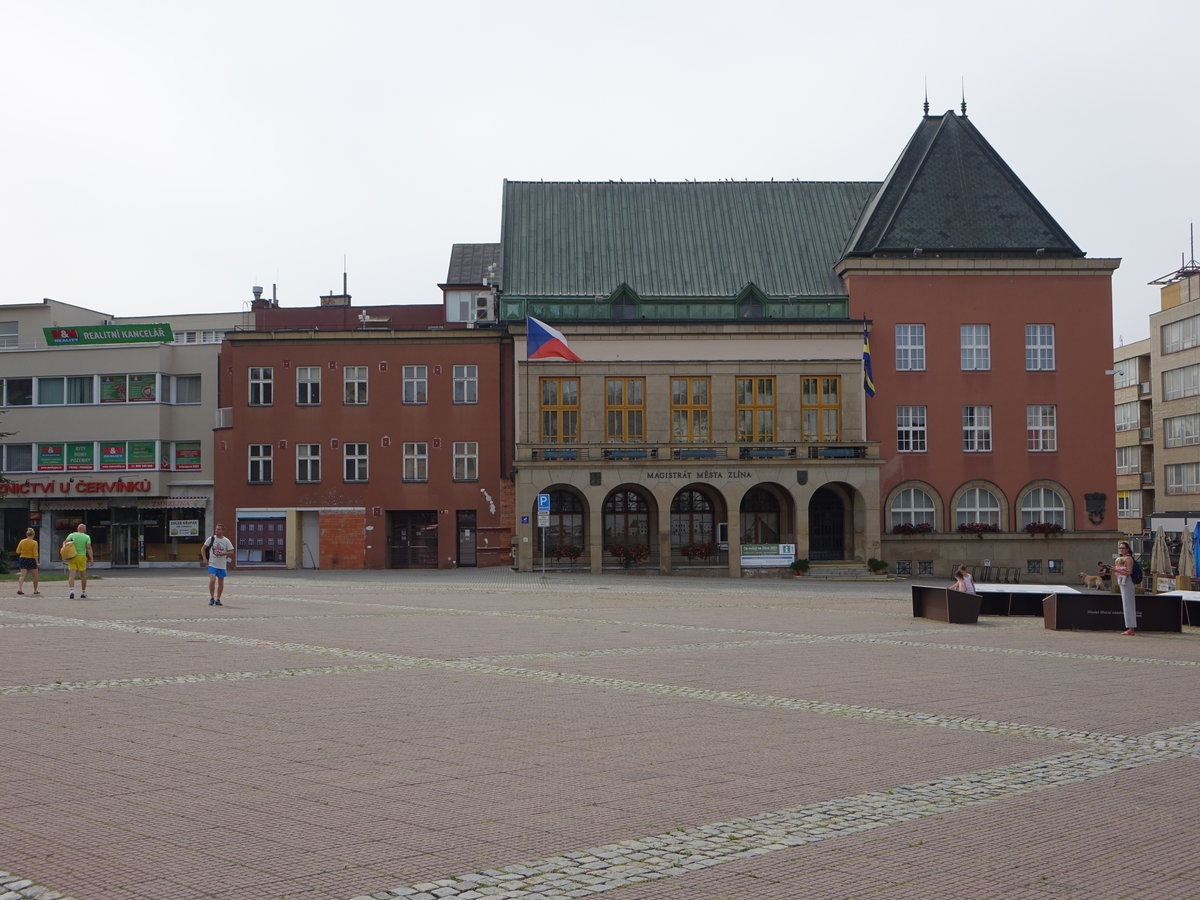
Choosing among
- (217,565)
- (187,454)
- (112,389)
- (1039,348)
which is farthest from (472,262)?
(217,565)

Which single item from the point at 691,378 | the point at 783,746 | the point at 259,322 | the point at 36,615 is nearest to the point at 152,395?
the point at 259,322

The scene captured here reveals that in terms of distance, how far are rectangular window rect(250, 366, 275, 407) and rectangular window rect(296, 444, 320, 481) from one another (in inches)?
98.3

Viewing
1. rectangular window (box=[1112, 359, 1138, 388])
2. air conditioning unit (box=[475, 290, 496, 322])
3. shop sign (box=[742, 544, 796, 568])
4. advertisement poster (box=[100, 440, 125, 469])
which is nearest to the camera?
shop sign (box=[742, 544, 796, 568])

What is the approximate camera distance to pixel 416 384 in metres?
54.1

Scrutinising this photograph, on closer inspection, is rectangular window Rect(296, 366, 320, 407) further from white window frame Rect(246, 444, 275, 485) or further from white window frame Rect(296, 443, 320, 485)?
white window frame Rect(246, 444, 275, 485)

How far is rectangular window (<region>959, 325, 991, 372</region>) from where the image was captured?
54469mm

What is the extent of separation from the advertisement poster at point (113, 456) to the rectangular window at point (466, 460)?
14805 mm

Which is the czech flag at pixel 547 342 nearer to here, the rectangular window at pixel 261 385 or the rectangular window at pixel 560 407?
the rectangular window at pixel 560 407

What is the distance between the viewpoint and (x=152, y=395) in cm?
5578

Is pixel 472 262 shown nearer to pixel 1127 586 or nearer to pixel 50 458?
pixel 50 458

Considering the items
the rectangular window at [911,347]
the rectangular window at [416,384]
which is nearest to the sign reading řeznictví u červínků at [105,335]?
the rectangular window at [416,384]

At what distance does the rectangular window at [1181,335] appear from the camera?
78875 millimetres

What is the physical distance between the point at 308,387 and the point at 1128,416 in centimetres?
6260

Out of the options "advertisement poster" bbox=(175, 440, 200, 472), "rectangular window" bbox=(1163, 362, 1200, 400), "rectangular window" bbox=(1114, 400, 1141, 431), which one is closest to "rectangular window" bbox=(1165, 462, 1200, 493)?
"rectangular window" bbox=(1163, 362, 1200, 400)
